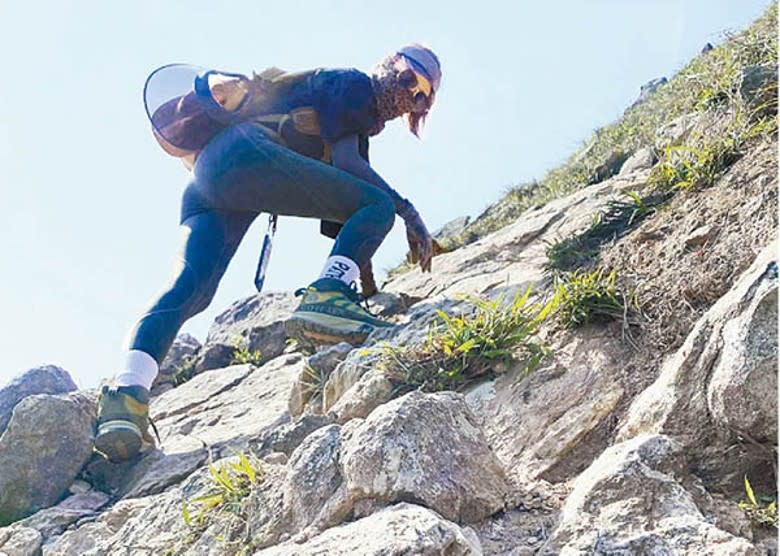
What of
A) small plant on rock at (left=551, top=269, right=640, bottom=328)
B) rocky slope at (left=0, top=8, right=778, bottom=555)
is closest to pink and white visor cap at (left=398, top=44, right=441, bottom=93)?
rocky slope at (left=0, top=8, right=778, bottom=555)

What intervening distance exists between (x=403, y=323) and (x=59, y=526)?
1820 millimetres

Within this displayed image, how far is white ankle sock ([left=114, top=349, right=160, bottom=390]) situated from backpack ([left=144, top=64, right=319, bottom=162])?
1.43 meters

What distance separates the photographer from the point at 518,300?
3459mm

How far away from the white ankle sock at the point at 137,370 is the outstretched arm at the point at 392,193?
1.55 m

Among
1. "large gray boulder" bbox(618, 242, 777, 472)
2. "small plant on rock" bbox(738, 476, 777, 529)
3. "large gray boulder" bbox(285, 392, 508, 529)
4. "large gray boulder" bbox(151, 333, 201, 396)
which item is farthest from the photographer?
"large gray boulder" bbox(151, 333, 201, 396)

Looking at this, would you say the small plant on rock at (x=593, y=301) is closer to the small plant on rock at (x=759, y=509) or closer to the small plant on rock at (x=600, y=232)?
the small plant on rock at (x=600, y=232)

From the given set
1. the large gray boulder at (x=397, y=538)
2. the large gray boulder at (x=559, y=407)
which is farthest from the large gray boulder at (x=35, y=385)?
the large gray boulder at (x=397, y=538)

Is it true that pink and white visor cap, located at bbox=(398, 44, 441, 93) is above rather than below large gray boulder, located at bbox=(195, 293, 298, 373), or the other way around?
above

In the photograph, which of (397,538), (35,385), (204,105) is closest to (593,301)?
(397,538)

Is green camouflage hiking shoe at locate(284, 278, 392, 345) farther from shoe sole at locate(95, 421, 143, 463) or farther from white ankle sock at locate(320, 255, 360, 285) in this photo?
shoe sole at locate(95, 421, 143, 463)

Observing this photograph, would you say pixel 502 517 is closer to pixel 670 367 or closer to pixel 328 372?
pixel 670 367

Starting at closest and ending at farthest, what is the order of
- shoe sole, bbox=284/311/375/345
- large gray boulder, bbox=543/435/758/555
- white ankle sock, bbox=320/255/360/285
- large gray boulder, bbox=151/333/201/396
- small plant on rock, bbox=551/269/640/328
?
1. large gray boulder, bbox=543/435/758/555
2. small plant on rock, bbox=551/269/640/328
3. shoe sole, bbox=284/311/375/345
4. white ankle sock, bbox=320/255/360/285
5. large gray boulder, bbox=151/333/201/396

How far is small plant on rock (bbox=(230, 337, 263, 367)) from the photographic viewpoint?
19.3 ft

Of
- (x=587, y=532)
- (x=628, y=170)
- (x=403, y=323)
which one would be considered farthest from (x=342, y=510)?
(x=628, y=170)
